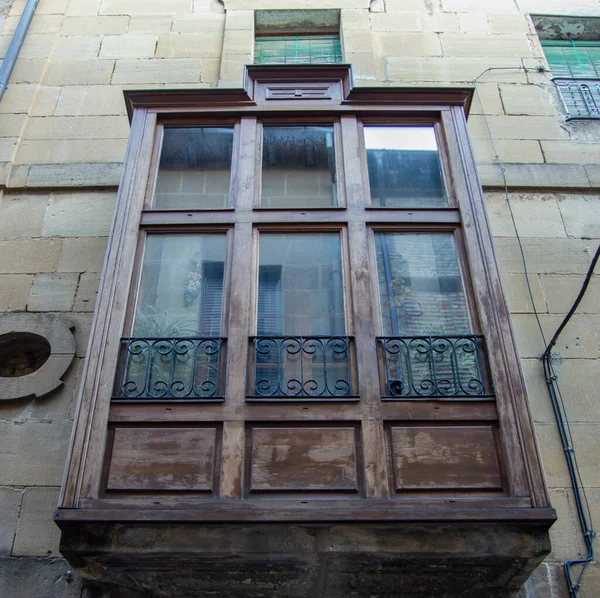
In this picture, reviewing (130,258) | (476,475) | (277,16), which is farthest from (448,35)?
(476,475)

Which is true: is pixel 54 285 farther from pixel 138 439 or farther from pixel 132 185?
pixel 138 439

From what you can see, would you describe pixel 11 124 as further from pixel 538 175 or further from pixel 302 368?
pixel 538 175

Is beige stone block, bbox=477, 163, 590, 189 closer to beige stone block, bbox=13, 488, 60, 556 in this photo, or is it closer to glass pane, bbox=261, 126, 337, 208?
glass pane, bbox=261, 126, 337, 208

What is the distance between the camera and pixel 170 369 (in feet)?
14.3

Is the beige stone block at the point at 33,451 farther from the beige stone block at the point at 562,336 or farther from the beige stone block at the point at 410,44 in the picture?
the beige stone block at the point at 410,44

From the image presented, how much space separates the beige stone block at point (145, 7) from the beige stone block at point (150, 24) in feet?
0.41

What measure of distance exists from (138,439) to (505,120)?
5369mm

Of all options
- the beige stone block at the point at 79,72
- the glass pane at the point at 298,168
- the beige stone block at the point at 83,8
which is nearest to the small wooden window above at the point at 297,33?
the beige stone block at the point at 79,72

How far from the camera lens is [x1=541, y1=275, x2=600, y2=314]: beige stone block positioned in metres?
5.60

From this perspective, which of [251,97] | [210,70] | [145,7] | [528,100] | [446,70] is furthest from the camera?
[145,7]

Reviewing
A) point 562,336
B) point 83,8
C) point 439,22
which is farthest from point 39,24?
point 562,336

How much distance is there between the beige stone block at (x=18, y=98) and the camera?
23.8 feet

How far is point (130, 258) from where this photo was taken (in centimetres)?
488

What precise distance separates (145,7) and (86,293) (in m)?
4.70
